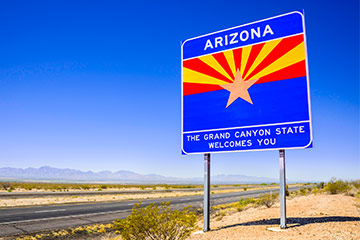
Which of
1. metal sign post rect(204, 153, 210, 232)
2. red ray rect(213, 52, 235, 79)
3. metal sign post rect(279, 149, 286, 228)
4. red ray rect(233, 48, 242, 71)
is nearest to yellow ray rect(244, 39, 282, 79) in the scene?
red ray rect(233, 48, 242, 71)

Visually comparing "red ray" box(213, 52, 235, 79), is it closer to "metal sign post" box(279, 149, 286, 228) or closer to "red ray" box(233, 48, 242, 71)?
"red ray" box(233, 48, 242, 71)

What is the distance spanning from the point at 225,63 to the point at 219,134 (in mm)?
2314

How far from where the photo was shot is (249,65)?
904 centimetres

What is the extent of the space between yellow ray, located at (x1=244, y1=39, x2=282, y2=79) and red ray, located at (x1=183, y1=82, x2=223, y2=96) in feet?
4.01

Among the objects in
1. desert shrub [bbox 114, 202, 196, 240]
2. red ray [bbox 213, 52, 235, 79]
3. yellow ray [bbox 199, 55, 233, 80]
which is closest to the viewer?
desert shrub [bbox 114, 202, 196, 240]

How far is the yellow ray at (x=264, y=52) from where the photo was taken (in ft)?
28.7

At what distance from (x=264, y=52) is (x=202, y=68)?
2.15m

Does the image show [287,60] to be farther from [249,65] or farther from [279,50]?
[249,65]

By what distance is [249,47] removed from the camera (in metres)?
9.13

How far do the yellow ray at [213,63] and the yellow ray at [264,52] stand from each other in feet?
2.72

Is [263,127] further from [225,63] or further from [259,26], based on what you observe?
[259,26]

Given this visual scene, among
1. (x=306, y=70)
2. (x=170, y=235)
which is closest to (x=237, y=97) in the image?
(x=306, y=70)

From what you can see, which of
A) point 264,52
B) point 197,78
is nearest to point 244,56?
point 264,52

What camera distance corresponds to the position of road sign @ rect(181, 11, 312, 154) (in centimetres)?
817
